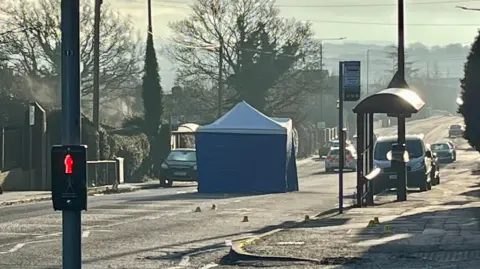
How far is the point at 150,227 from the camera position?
1941 centimetres

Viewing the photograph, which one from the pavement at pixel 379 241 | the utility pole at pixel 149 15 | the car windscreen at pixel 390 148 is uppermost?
the utility pole at pixel 149 15

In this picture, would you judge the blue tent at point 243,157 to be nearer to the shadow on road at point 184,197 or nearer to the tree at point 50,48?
the shadow on road at point 184,197

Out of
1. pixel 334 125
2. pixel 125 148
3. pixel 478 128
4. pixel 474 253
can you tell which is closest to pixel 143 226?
pixel 474 253

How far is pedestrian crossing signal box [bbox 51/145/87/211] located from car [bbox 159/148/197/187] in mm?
33826

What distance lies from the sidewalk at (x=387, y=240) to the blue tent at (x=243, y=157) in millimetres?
10577

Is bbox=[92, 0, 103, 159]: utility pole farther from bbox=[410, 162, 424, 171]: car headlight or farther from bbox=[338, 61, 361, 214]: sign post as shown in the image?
bbox=[338, 61, 361, 214]: sign post

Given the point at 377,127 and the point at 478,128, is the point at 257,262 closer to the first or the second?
the point at 478,128

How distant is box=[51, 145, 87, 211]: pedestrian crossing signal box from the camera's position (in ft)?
26.6

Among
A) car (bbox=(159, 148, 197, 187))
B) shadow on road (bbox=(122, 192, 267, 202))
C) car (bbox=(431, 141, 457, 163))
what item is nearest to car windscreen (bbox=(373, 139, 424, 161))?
shadow on road (bbox=(122, 192, 267, 202))

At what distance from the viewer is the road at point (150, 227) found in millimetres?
14398

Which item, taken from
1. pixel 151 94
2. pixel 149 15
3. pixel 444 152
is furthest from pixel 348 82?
pixel 444 152

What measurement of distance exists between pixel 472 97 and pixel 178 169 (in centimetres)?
1539

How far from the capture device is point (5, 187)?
114 feet

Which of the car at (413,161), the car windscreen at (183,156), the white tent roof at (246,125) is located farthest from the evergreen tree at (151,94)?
the car at (413,161)
